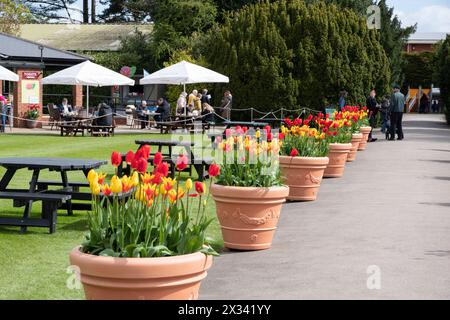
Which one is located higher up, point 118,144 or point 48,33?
point 48,33

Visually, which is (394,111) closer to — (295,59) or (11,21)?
(295,59)

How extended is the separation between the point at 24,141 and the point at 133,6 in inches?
1780

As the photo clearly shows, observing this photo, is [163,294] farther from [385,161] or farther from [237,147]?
[385,161]

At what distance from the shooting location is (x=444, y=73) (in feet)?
147

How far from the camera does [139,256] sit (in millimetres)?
4738

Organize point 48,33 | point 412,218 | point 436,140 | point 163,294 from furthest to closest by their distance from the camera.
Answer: point 48,33
point 436,140
point 412,218
point 163,294

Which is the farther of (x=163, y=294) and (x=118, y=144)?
(x=118, y=144)

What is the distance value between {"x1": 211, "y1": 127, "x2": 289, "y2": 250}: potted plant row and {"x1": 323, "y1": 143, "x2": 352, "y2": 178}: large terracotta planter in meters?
7.24

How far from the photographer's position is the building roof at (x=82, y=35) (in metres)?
55.2

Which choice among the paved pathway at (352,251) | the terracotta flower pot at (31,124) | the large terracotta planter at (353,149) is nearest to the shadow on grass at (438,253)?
the paved pathway at (352,251)

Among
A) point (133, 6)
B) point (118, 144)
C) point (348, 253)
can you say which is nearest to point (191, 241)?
point (348, 253)

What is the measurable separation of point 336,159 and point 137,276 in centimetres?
1135

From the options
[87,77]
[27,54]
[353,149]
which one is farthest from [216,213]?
[27,54]

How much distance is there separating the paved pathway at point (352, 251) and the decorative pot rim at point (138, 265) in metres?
1.43
